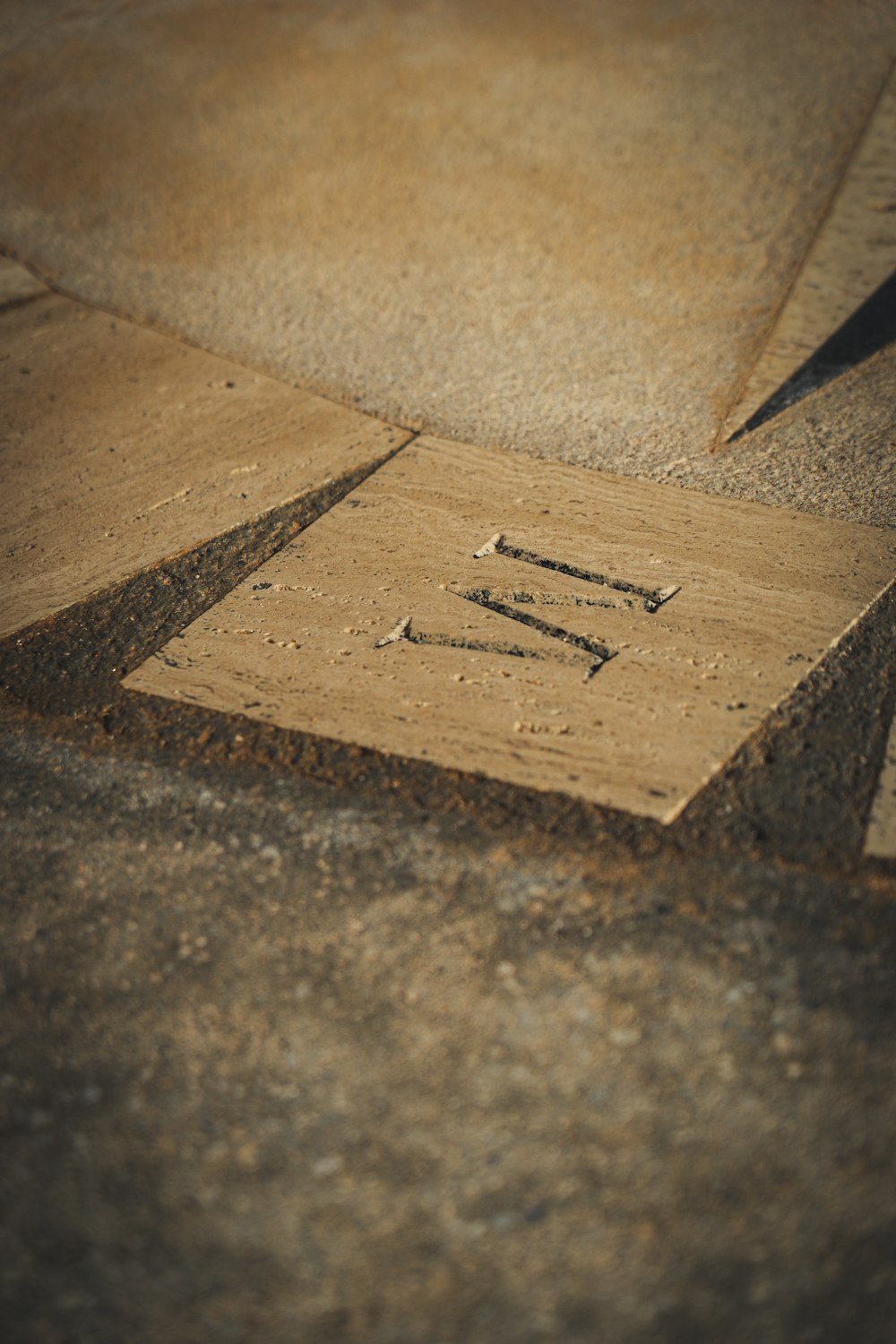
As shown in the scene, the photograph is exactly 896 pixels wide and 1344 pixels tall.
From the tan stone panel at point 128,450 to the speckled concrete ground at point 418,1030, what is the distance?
0.16 m

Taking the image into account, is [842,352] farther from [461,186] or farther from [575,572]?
[461,186]

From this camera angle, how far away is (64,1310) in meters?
1.44

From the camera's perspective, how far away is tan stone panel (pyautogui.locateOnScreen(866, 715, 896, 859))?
199 cm

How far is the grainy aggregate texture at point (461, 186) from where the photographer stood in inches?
136

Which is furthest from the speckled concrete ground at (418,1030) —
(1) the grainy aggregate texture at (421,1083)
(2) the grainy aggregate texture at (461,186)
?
(2) the grainy aggregate texture at (461,186)

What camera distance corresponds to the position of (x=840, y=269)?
3.73 m

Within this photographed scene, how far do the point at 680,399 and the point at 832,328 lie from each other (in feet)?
2.09

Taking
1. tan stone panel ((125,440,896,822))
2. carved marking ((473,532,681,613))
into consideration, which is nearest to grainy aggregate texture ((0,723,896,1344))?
tan stone panel ((125,440,896,822))

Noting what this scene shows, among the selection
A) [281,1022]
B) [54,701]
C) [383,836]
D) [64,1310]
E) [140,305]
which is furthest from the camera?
[140,305]

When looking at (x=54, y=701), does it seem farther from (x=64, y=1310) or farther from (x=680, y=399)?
(x=680, y=399)

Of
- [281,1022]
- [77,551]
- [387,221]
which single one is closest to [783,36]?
[387,221]

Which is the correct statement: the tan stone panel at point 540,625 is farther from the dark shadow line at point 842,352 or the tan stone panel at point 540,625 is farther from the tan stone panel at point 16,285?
the tan stone panel at point 16,285

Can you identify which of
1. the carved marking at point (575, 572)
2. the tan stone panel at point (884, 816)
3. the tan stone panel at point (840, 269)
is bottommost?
the tan stone panel at point (884, 816)

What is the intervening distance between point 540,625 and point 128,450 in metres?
1.44
